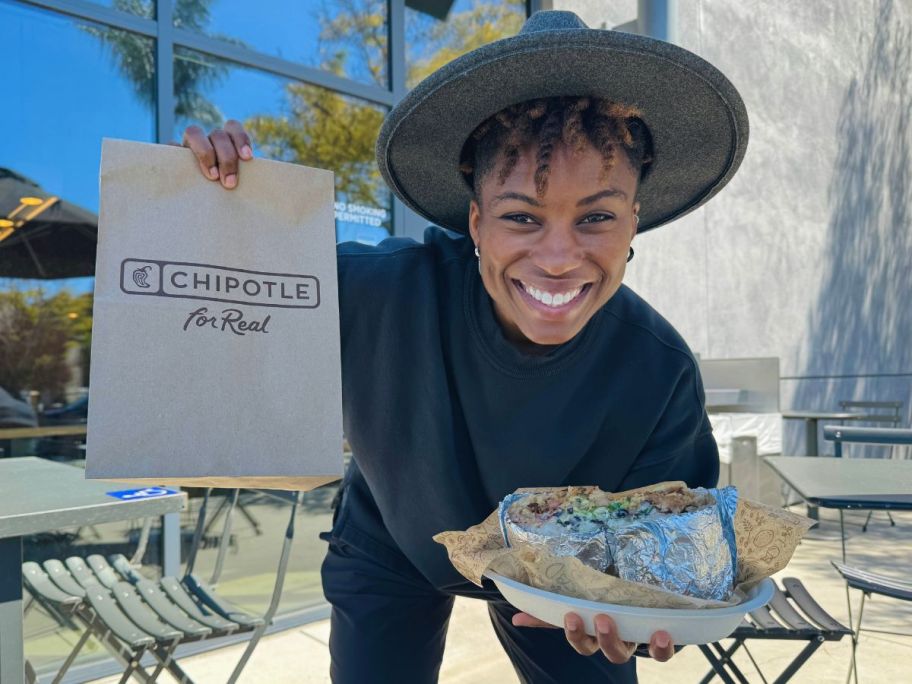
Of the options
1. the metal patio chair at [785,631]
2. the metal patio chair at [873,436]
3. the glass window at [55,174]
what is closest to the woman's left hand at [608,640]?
the metal patio chair at [785,631]

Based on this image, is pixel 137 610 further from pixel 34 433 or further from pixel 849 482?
pixel 849 482

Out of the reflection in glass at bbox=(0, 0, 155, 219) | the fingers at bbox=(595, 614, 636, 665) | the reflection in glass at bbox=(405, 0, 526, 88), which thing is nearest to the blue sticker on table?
the fingers at bbox=(595, 614, 636, 665)

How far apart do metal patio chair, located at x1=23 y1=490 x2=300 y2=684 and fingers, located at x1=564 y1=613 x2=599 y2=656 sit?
1.54 meters

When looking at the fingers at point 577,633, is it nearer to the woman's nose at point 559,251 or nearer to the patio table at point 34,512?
the woman's nose at point 559,251

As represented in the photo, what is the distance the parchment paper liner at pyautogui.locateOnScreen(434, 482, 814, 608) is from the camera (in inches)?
43.9

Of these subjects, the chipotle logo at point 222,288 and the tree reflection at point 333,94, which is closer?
the chipotle logo at point 222,288

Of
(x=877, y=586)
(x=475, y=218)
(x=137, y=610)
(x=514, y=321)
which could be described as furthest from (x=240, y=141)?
(x=877, y=586)

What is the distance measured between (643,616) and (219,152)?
0.98 metres

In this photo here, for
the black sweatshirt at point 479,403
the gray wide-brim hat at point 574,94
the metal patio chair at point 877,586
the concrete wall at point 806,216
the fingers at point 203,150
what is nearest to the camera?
the fingers at point 203,150

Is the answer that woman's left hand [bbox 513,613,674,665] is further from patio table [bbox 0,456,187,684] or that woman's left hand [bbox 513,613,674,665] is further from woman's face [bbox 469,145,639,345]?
patio table [bbox 0,456,187,684]

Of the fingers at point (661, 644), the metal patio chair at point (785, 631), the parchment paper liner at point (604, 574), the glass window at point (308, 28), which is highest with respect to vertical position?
the glass window at point (308, 28)

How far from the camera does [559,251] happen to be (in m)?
1.32

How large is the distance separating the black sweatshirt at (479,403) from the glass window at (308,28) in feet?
9.41

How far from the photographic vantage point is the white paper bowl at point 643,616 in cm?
106
